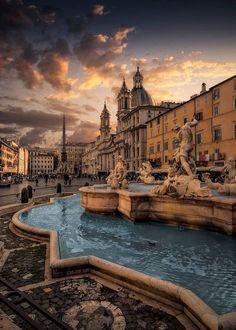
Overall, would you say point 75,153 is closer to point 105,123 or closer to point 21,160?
point 21,160

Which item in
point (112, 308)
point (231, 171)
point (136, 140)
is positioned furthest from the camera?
point (136, 140)

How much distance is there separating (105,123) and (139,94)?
4761 cm

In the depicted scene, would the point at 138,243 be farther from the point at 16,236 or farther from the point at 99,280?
the point at 16,236

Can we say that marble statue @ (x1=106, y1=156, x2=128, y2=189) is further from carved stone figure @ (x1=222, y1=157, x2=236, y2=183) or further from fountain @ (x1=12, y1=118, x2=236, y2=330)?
carved stone figure @ (x1=222, y1=157, x2=236, y2=183)

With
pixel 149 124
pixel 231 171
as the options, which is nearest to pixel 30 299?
pixel 231 171

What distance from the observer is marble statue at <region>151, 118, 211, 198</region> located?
8.55m

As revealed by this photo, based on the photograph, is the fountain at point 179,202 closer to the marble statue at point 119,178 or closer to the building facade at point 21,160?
the marble statue at point 119,178

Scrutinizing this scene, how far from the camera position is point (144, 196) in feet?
30.6

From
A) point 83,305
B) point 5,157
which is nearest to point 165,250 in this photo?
point 83,305

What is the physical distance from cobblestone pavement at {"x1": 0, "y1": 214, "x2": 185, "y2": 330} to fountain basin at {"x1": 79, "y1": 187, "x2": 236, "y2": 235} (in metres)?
4.32

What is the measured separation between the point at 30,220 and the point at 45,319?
7.46m

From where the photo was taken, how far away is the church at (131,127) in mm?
64625

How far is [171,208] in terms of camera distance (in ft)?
29.1

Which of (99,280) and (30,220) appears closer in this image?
(99,280)
